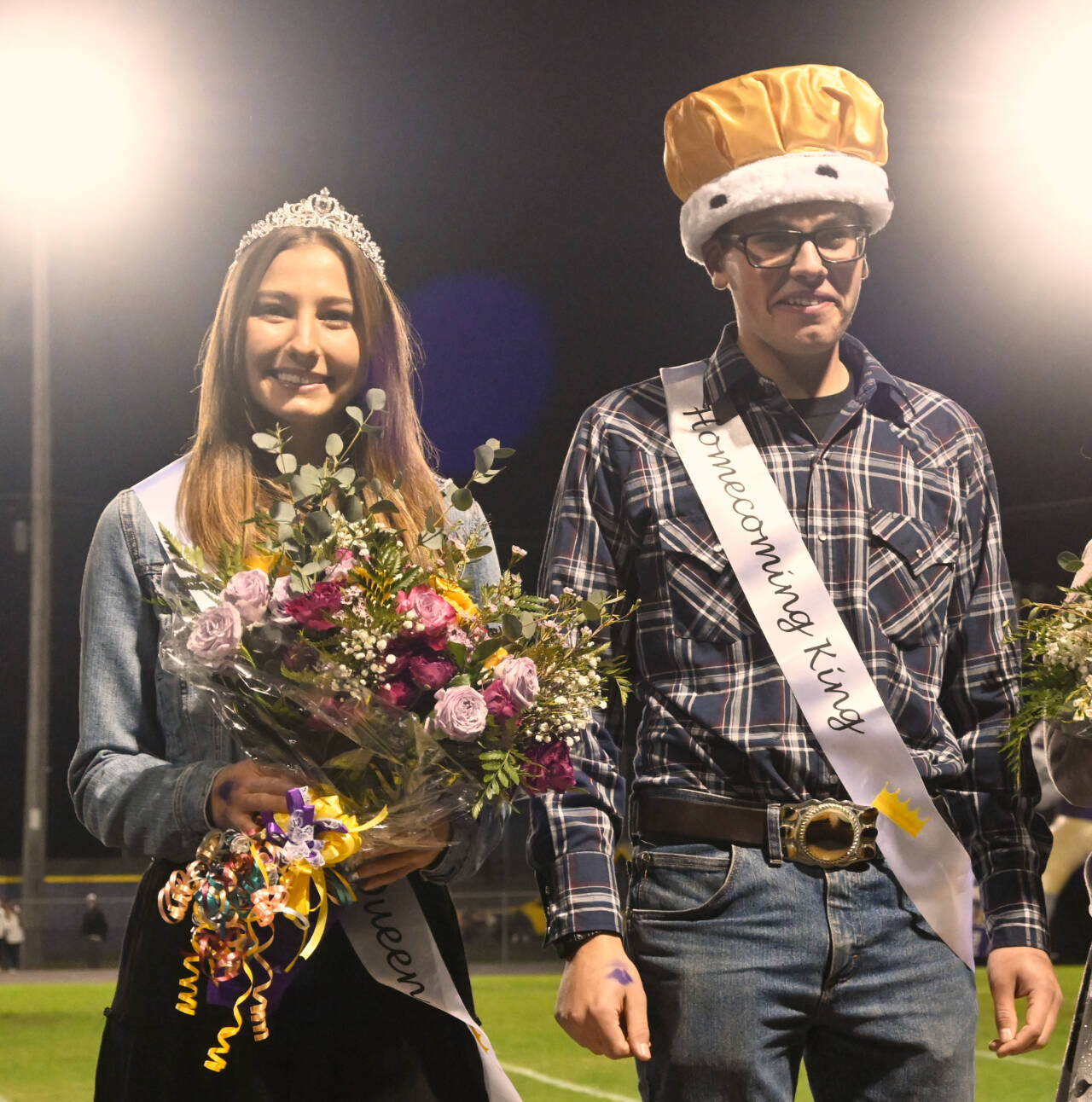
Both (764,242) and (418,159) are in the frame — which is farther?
(418,159)

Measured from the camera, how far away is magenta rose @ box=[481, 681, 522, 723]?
154cm

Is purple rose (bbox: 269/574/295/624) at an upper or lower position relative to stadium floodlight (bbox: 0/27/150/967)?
lower

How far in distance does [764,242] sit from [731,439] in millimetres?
274

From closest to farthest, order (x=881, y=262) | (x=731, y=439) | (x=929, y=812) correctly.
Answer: (x=929, y=812), (x=731, y=439), (x=881, y=262)

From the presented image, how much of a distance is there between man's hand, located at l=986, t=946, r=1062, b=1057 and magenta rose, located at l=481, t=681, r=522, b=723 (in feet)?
2.37

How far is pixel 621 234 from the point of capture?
340 centimetres

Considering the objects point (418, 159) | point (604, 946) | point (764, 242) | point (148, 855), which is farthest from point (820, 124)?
point (418, 159)

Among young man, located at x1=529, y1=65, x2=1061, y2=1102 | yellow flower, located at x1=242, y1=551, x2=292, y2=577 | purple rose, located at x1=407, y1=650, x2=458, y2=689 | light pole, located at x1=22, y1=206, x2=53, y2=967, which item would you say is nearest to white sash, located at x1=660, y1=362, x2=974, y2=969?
young man, located at x1=529, y1=65, x2=1061, y2=1102

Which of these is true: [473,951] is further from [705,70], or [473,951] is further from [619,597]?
[619,597]

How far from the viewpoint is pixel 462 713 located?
150 centimetres

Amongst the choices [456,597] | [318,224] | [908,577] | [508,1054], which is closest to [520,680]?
[456,597]

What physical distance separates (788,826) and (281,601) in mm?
663

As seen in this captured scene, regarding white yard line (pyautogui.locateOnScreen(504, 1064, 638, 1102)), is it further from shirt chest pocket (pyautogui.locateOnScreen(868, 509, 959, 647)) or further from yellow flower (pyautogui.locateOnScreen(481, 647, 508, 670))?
yellow flower (pyautogui.locateOnScreen(481, 647, 508, 670))

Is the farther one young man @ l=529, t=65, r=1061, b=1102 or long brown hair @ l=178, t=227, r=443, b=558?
long brown hair @ l=178, t=227, r=443, b=558
